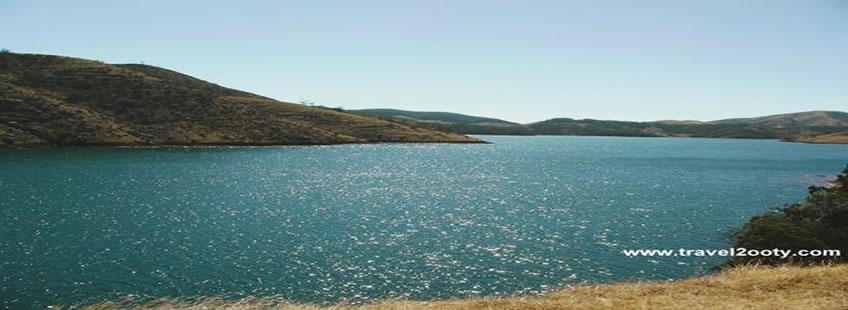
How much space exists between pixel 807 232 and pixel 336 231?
148 feet

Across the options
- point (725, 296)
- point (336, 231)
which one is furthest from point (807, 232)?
point (336, 231)

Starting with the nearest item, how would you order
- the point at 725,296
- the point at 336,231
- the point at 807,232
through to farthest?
the point at 725,296 < the point at 807,232 < the point at 336,231

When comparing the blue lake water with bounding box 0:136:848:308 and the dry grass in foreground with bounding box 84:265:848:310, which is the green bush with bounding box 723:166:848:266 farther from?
the dry grass in foreground with bounding box 84:265:848:310

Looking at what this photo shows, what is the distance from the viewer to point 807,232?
4472 centimetres

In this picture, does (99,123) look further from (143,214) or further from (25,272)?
(25,272)

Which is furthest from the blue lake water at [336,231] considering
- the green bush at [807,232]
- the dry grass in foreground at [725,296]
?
the dry grass in foreground at [725,296]

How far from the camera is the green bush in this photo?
1678 inches

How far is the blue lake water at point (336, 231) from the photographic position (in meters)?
40.2

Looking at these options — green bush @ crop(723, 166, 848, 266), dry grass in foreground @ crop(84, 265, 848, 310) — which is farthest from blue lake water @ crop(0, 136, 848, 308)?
dry grass in foreground @ crop(84, 265, 848, 310)

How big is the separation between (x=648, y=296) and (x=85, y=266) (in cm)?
4160

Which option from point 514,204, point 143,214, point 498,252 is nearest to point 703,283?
point 498,252

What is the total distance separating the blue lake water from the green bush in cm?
437

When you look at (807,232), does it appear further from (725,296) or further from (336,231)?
(336,231)

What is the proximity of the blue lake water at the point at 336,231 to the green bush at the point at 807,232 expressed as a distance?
4374mm
